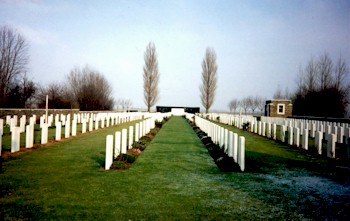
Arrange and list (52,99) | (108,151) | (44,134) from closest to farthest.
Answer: (108,151), (44,134), (52,99)

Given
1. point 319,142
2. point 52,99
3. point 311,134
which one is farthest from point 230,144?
point 52,99

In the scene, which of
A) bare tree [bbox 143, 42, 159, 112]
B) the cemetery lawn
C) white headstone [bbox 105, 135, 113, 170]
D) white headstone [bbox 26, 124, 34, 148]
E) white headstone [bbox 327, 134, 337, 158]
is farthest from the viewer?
bare tree [bbox 143, 42, 159, 112]

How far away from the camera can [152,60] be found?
45.2 meters

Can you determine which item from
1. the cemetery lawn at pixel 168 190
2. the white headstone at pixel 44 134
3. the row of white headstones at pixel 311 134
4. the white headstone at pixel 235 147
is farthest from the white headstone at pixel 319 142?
the white headstone at pixel 44 134

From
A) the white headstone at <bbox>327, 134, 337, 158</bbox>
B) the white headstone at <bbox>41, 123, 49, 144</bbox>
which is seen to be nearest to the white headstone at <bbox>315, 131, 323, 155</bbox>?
the white headstone at <bbox>327, 134, 337, 158</bbox>

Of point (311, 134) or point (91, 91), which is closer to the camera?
point (311, 134)

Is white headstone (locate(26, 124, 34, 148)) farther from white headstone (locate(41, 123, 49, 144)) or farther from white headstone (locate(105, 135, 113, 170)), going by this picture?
white headstone (locate(105, 135, 113, 170))

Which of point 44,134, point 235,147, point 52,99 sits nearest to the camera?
point 235,147

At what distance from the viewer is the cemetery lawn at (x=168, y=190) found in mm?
3973

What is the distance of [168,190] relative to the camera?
5.19m

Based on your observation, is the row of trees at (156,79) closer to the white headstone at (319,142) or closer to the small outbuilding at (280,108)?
the small outbuilding at (280,108)

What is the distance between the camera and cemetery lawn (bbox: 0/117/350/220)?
397 cm

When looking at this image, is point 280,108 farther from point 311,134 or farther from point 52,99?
point 52,99

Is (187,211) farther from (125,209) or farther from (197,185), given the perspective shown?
(197,185)
